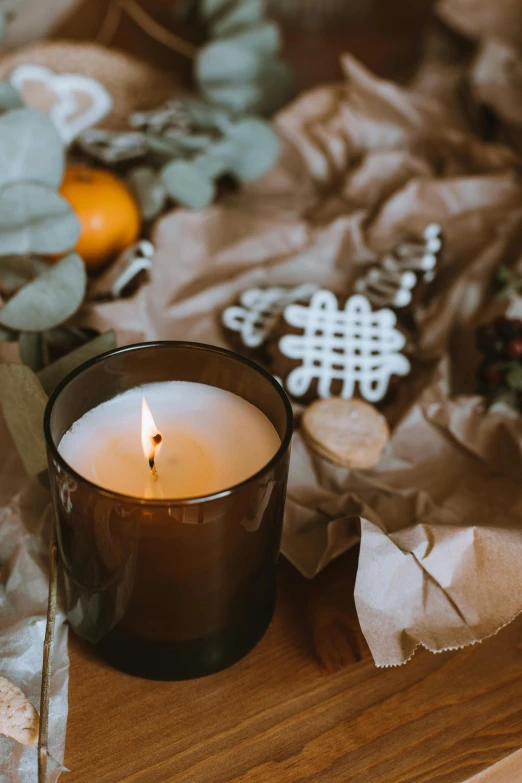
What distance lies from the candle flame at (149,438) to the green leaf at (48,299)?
17 cm

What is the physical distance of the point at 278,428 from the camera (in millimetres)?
379

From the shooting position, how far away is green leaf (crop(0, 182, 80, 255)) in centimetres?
55

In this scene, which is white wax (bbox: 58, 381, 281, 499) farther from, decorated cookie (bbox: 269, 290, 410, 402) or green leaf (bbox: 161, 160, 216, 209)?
green leaf (bbox: 161, 160, 216, 209)

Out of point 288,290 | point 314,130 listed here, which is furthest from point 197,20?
point 288,290

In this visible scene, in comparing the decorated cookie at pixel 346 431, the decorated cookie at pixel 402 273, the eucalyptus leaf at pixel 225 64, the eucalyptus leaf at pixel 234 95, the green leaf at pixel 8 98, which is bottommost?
the decorated cookie at pixel 346 431

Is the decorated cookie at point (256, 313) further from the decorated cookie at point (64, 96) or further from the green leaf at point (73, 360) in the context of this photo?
the decorated cookie at point (64, 96)

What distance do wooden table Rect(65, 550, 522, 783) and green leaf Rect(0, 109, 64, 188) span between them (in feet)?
1.17

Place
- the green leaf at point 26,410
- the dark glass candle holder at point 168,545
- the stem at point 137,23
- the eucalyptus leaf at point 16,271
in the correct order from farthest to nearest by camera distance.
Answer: the stem at point 137,23 < the eucalyptus leaf at point 16,271 < the green leaf at point 26,410 < the dark glass candle holder at point 168,545

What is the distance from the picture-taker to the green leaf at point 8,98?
0.61 m

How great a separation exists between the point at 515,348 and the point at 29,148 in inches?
15.5

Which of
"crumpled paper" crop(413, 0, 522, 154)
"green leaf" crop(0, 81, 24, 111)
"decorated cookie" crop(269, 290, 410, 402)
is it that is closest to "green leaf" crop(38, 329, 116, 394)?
"decorated cookie" crop(269, 290, 410, 402)

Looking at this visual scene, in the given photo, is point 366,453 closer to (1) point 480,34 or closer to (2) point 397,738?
(2) point 397,738

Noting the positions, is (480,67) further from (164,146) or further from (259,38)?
(164,146)

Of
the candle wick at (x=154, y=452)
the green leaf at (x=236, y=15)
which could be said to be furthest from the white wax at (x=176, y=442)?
the green leaf at (x=236, y=15)
